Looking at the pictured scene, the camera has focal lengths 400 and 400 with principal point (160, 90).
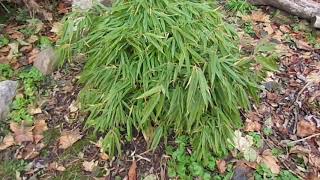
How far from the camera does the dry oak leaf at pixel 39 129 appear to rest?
2.77 meters

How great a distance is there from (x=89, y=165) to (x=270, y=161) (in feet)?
3.79

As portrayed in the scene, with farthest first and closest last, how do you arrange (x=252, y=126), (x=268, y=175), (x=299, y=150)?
(x=252, y=126) < (x=299, y=150) < (x=268, y=175)

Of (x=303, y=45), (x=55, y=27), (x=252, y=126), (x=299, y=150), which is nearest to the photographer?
(x=299, y=150)

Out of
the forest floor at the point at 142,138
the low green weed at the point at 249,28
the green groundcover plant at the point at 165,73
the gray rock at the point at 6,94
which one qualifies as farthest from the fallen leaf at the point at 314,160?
the gray rock at the point at 6,94

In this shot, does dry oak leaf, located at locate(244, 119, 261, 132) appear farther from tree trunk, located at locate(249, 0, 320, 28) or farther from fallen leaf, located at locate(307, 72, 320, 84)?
tree trunk, located at locate(249, 0, 320, 28)

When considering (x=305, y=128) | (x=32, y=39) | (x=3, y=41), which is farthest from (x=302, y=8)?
(x=3, y=41)

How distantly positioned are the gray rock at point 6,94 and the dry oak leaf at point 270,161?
181cm

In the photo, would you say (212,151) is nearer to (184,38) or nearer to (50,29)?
(184,38)

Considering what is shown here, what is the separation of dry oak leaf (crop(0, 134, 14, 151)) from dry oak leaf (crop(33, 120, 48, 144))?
6.2 inches

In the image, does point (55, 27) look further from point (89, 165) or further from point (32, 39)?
point (89, 165)

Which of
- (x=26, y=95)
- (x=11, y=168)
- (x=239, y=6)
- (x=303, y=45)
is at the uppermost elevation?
(x=239, y=6)

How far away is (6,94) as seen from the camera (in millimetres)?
2926

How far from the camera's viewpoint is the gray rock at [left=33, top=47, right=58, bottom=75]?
10.2 feet

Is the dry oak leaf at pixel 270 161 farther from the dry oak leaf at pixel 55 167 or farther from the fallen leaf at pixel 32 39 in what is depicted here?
the fallen leaf at pixel 32 39
